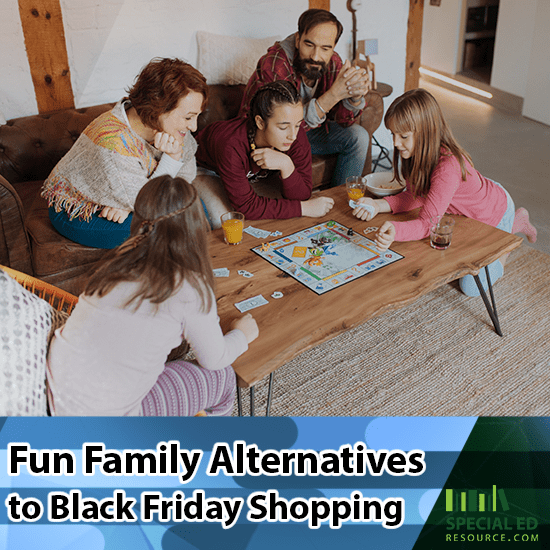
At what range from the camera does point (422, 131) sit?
2107 mm

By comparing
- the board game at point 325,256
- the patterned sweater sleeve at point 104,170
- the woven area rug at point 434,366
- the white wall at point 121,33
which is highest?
the white wall at point 121,33

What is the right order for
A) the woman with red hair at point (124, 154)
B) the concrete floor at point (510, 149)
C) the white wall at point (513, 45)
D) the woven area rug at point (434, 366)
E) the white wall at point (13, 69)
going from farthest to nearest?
the white wall at point (513, 45), the concrete floor at point (510, 149), the white wall at point (13, 69), the woman with red hair at point (124, 154), the woven area rug at point (434, 366)

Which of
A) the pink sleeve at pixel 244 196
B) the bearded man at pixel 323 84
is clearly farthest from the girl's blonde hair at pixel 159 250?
the bearded man at pixel 323 84

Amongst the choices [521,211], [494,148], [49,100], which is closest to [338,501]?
[521,211]

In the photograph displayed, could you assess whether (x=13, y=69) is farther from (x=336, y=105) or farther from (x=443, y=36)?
(x=443, y=36)

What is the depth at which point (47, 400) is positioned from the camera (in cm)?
138

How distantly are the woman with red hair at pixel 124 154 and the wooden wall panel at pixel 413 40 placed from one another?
8.27 feet

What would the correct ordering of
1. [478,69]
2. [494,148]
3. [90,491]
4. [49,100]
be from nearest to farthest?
1. [90,491]
2. [49,100]
3. [494,148]
4. [478,69]

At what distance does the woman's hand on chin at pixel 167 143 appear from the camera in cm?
219

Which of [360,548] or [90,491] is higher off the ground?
[90,491]

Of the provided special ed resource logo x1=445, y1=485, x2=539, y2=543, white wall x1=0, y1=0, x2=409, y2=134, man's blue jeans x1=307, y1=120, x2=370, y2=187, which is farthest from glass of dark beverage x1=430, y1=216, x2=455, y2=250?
white wall x1=0, y1=0, x2=409, y2=134

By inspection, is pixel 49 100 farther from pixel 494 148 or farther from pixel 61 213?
pixel 494 148

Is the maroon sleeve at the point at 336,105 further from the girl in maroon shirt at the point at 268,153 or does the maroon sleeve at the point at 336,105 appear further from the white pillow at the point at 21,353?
the white pillow at the point at 21,353

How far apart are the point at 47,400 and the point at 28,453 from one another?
13cm
